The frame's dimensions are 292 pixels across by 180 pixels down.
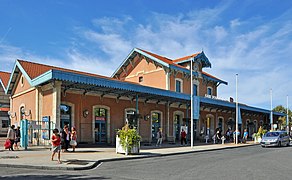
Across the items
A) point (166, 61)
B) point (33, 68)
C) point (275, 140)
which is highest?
point (166, 61)

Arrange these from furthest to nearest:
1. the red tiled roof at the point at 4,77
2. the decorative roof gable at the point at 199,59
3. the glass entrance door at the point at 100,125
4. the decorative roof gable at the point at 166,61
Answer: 1. the decorative roof gable at the point at 199,59
2. the red tiled roof at the point at 4,77
3. the decorative roof gable at the point at 166,61
4. the glass entrance door at the point at 100,125

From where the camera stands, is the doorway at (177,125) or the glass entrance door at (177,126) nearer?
the doorway at (177,125)

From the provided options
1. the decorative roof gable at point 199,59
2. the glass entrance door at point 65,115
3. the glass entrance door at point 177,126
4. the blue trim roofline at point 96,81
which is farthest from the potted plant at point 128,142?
the decorative roof gable at point 199,59

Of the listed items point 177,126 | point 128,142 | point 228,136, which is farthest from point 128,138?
point 228,136

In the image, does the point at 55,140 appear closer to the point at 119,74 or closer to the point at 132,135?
the point at 132,135

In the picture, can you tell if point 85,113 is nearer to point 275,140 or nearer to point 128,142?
point 128,142

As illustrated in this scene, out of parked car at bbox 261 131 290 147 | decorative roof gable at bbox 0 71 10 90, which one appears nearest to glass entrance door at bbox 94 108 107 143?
parked car at bbox 261 131 290 147

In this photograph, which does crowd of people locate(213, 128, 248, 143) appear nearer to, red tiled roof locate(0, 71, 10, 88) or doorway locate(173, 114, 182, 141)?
doorway locate(173, 114, 182, 141)

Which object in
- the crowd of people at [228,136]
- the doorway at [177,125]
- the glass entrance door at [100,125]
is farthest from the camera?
the doorway at [177,125]

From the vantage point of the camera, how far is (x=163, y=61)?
33469mm

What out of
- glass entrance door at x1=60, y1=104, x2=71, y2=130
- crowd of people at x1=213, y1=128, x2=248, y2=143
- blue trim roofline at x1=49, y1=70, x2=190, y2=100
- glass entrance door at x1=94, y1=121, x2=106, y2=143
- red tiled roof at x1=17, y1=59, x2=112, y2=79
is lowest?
crowd of people at x1=213, y1=128, x2=248, y2=143

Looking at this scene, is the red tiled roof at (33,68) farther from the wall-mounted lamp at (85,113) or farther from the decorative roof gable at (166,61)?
the decorative roof gable at (166,61)

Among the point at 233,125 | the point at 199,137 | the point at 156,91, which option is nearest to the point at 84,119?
the point at 156,91

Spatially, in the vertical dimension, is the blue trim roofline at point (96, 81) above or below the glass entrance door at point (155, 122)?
above
